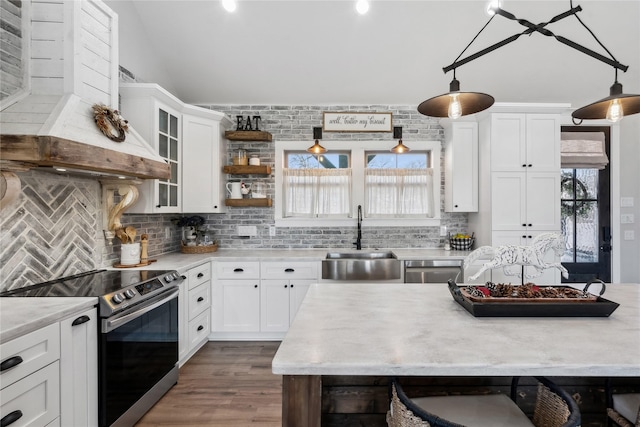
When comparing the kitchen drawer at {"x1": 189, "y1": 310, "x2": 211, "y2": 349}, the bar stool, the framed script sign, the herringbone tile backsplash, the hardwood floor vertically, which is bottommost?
the hardwood floor

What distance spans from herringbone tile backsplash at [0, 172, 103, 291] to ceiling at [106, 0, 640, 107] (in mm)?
1492

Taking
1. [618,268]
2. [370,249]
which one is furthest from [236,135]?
[618,268]

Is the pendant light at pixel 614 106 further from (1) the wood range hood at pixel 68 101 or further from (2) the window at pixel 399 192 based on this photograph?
(1) the wood range hood at pixel 68 101

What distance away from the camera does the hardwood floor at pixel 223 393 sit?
2195 millimetres

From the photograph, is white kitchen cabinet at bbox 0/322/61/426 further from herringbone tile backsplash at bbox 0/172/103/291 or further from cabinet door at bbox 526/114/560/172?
cabinet door at bbox 526/114/560/172

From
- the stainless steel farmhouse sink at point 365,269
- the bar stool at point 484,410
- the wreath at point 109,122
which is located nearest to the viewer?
the bar stool at point 484,410

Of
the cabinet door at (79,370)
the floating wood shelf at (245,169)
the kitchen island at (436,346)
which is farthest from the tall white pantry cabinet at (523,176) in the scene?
the cabinet door at (79,370)

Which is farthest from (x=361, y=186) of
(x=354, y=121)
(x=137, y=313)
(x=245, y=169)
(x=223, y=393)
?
(x=137, y=313)

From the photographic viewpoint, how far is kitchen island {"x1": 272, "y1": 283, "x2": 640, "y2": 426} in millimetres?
993

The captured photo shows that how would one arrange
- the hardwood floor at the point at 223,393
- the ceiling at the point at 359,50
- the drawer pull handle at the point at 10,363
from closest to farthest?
1. the drawer pull handle at the point at 10,363
2. the hardwood floor at the point at 223,393
3. the ceiling at the point at 359,50

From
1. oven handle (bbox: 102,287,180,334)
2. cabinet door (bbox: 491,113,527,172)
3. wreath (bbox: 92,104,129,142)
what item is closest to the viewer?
oven handle (bbox: 102,287,180,334)

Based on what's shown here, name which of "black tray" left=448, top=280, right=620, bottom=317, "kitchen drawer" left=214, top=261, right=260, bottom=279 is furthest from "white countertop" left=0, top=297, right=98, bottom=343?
"black tray" left=448, top=280, right=620, bottom=317

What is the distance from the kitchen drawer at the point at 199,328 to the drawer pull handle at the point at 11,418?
64.9 inches

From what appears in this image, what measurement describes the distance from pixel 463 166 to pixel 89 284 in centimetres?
377
